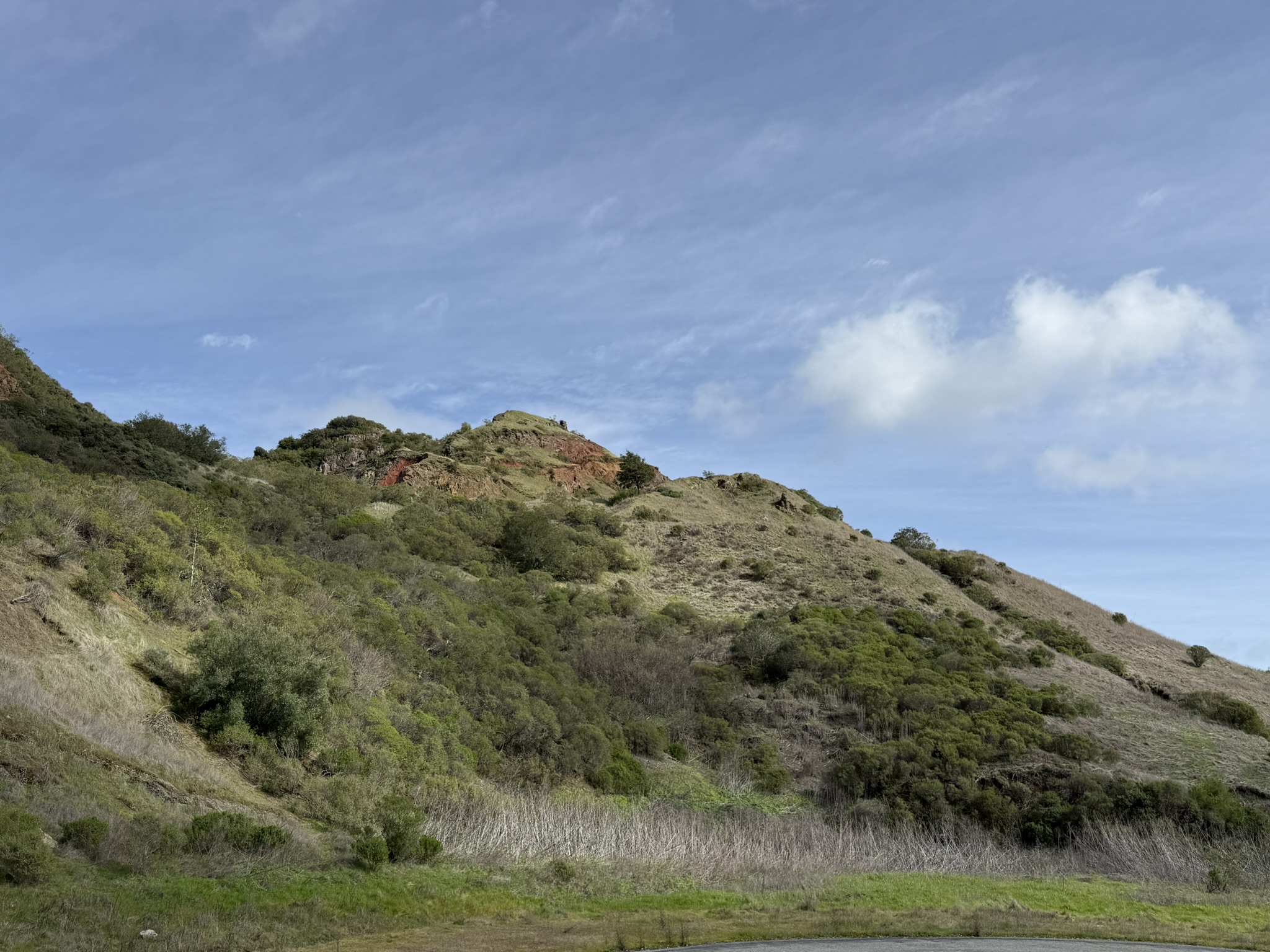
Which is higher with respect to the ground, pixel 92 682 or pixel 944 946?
pixel 92 682

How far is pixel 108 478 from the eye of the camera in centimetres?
2345

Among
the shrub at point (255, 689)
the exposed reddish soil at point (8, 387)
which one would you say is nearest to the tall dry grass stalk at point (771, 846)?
the shrub at point (255, 689)

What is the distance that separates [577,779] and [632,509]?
34.8m

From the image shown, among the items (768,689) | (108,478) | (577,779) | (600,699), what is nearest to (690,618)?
(768,689)

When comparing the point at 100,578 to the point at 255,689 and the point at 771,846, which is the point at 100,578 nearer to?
the point at 255,689

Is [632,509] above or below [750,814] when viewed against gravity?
above

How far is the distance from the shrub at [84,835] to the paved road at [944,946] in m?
6.87

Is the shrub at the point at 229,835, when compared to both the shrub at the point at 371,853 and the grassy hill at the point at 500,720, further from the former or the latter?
the shrub at the point at 371,853

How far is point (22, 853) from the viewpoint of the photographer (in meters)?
8.80

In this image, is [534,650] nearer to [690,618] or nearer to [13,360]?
[690,618]

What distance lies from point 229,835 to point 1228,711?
1441 inches

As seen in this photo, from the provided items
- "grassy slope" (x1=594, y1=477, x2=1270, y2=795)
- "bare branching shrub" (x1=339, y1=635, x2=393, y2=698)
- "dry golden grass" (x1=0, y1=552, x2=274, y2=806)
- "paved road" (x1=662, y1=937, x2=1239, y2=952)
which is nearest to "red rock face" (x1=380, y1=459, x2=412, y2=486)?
"grassy slope" (x1=594, y1=477, x2=1270, y2=795)

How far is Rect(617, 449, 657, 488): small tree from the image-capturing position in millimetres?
76688

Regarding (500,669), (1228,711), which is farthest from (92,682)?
(1228,711)
